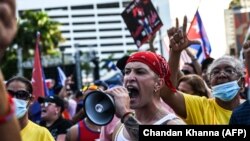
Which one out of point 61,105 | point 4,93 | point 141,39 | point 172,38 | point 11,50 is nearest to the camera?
point 4,93

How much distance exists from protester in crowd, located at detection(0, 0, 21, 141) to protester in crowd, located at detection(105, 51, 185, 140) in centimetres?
179

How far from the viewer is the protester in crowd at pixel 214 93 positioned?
471 centimetres

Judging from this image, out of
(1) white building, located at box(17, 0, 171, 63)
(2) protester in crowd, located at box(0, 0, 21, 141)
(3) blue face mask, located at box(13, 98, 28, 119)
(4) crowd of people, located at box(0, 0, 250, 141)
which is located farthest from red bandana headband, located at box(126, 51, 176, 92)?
(1) white building, located at box(17, 0, 171, 63)

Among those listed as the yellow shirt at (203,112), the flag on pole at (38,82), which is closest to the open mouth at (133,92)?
the yellow shirt at (203,112)

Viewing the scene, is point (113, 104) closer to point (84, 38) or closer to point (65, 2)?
point (65, 2)

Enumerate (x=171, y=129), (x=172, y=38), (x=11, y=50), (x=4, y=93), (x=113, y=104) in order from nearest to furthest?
(x=4, y=93) → (x=171, y=129) → (x=113, y=104) → (x=172, y=38) → (x=11, y=50)

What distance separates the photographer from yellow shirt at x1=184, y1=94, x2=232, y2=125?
4.89 meters

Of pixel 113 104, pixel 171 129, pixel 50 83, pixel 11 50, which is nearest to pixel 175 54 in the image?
pixel 113 104

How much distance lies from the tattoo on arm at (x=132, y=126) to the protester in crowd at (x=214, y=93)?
2.78 ft

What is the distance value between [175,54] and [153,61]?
819mm

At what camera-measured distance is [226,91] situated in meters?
5.21

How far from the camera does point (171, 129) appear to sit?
9.63ft

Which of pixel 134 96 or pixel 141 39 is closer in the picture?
pixel 134 96

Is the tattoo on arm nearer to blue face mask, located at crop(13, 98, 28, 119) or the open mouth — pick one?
the open mouth
